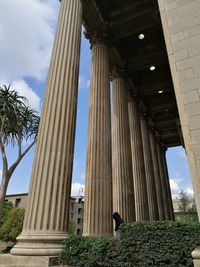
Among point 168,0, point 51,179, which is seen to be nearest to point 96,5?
point 168,0

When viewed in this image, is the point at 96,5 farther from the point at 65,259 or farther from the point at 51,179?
the point at 65,259

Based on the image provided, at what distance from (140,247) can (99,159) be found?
7567 mm

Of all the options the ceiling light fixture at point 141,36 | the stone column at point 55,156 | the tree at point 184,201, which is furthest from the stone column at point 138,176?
the tree at point 184,201

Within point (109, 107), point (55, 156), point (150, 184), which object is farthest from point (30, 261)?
point (150, 184)

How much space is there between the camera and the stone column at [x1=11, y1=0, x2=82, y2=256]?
804cm

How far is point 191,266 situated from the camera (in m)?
6.49

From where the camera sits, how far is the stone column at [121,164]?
657 inches

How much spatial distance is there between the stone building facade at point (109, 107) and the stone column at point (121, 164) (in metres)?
0.08

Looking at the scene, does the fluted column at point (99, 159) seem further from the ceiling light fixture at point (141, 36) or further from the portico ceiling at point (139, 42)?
the ceiling light fixture at point (141, 36)

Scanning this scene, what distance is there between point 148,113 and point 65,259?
93.5 feet

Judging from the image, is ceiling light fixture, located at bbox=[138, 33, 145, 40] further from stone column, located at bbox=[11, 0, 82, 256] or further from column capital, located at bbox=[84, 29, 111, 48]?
stone column, located at bbox=[11, 0, 82, 256]

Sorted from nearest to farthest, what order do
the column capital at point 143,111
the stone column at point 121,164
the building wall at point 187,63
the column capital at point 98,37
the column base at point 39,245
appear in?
the building wall at point 187,63
the column base at point 39,245
the stone column at point 121,164
the column capital at point 98,37
the column capital at point 143,111

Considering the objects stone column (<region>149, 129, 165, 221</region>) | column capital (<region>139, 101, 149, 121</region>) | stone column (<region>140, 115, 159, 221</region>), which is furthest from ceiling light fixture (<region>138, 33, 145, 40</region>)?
stone column (<region>149, 129, 165, 221</region>)

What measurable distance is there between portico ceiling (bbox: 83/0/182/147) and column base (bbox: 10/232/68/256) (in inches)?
701
